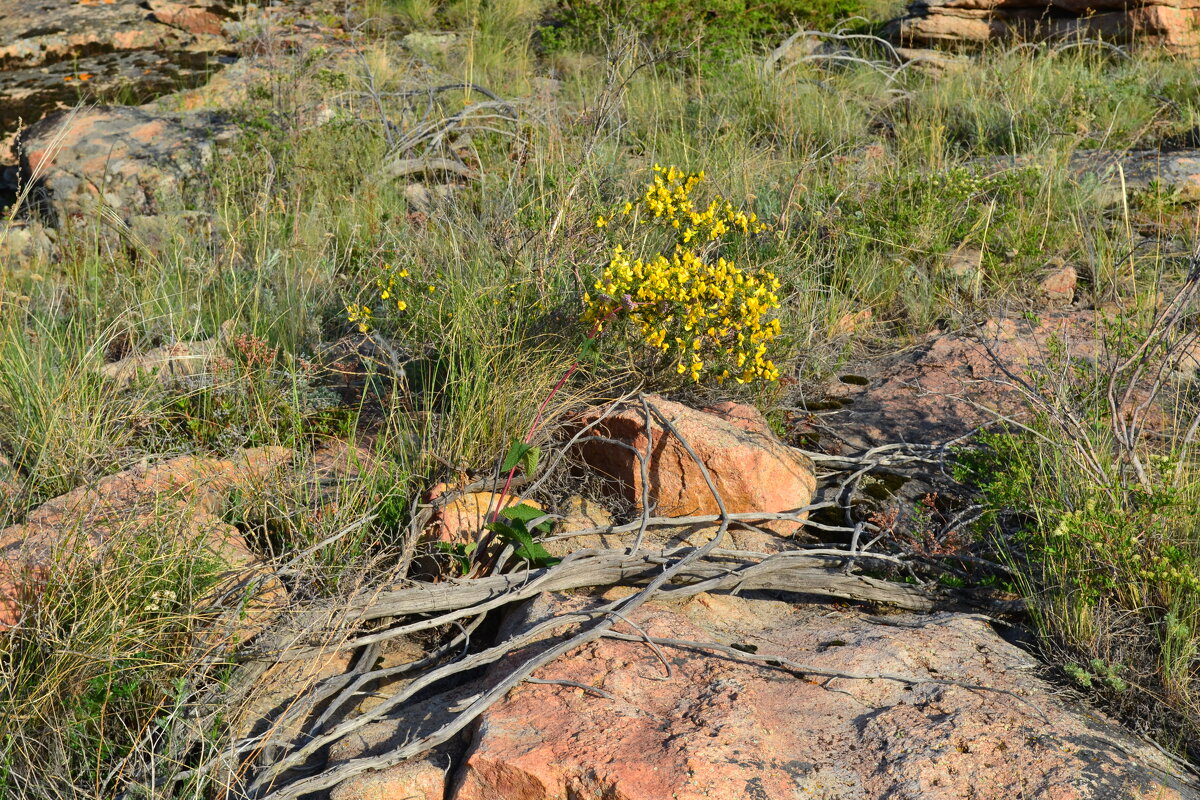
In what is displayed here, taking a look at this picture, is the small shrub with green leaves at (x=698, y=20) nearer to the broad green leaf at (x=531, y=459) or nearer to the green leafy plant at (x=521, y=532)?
the broad green leaf at (x=531, y=459)

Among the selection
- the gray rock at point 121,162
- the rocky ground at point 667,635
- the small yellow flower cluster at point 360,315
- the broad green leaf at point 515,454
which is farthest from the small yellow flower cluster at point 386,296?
the gray rock at point 121,162

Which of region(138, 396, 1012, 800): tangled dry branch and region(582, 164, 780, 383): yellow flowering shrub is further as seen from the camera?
region(582, 164, 780, 383): yellow flowering shrub

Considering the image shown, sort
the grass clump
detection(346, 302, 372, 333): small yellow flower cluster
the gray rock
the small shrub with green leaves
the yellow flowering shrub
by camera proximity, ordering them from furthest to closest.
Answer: the small shrub with green leaves, the gray rock, detection(346, 302, 372, 333): small yellow flower cluster, the yellow flowering shrub, the grass clump

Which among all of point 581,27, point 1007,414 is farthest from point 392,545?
point 581,27

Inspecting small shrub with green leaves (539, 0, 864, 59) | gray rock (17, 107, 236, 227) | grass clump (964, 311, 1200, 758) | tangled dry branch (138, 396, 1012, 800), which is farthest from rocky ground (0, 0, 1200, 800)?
small shrub with green leaves (539, 0, 864, 59)

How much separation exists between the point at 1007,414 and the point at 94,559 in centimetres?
311

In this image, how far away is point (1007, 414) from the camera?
3.61 meters

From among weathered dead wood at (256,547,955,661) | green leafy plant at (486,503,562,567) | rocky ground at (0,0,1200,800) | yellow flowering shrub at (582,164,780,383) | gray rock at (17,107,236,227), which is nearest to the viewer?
rocky ground at (0,0,1200,800)

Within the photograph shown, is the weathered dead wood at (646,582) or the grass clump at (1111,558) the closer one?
the grass clump at (1111,558)

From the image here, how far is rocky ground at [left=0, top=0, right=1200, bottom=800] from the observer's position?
2039mm

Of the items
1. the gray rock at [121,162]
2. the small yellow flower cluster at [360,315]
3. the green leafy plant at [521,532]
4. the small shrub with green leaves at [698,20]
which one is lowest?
the green leafy plant at [521,532]

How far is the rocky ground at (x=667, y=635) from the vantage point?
2.04m

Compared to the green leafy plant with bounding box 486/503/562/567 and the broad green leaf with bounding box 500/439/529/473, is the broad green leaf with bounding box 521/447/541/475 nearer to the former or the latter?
the broad green leaf with bounding box 500/439/529/473

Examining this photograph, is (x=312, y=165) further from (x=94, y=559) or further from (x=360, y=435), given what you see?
(x=94, y=559)
